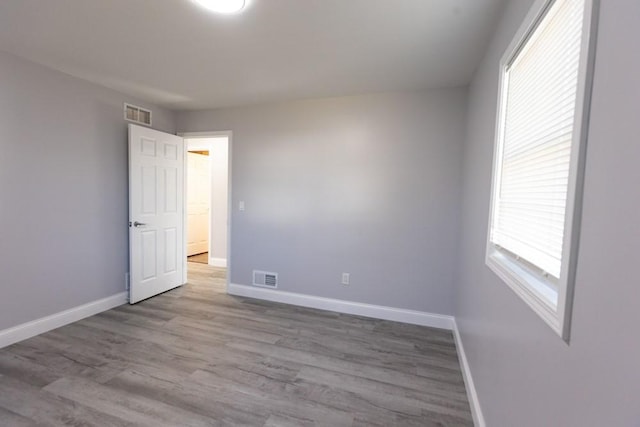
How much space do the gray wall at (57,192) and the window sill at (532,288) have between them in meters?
3.64

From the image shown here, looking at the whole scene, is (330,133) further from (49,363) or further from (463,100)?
(49,363)

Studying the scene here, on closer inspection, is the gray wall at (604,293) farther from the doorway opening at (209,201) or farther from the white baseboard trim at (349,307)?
the doorway opening at (209,201)

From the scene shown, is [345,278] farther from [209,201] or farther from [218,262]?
[209,201]

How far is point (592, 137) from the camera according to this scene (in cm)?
75

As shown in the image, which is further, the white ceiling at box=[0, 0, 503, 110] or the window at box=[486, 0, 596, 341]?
the white ceiling at box=[0, 0, 503, 110]

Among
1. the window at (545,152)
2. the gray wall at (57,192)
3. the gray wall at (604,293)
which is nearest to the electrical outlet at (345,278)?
the window at (545,152)

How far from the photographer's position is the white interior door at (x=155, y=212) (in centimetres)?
344

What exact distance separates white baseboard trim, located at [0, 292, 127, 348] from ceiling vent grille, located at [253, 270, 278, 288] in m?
1.52

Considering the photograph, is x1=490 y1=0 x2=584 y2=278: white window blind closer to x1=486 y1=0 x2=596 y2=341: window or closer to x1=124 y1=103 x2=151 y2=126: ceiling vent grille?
x1=486 y1=0 x2=596 y2=341: window

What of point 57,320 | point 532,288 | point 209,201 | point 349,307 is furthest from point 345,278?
point 209,201

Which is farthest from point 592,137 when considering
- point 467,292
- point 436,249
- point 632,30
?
point 436,249

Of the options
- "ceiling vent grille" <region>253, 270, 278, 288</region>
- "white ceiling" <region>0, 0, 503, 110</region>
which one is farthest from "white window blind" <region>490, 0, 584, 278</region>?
"ceiling vent grille" <region>253, 270, 278, 288</region>

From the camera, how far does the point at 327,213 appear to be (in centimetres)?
340

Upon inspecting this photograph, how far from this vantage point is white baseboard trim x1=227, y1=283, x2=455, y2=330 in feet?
10.1
